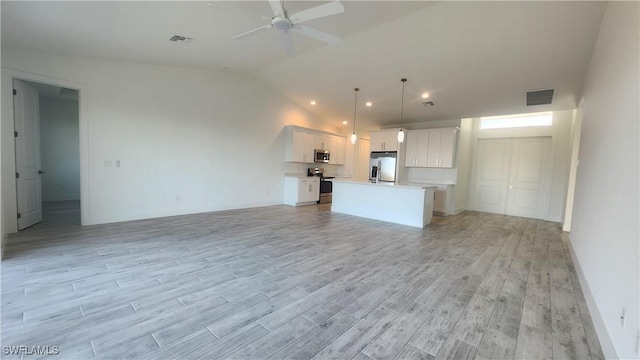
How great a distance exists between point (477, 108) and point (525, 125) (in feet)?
6.41

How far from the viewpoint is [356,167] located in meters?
10.1

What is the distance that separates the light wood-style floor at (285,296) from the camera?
178 cm

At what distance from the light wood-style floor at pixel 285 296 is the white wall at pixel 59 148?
12.7ft

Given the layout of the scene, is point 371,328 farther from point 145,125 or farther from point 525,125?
point 525,125

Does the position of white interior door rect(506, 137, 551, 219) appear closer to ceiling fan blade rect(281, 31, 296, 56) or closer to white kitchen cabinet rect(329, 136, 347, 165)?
white kitchen cabinet rect(329, 136, 347, 165)

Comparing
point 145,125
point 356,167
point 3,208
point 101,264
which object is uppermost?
point 145,125

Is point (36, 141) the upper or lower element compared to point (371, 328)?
upper

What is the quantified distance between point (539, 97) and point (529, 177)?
2.59 metres

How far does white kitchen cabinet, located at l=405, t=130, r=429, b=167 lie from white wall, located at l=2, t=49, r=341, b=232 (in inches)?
154

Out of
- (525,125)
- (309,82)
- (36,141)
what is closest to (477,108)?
(525,125)

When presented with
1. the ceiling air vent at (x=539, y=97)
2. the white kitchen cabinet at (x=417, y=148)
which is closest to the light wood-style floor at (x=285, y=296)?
the ceiling air vent at (x=539, y=97)

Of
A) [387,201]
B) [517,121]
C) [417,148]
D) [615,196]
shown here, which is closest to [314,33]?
[615,196]

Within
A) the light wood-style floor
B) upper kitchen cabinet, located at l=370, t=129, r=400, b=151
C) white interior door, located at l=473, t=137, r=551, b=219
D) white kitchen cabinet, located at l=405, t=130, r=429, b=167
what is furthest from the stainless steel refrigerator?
the light wood-style floor

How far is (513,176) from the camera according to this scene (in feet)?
24.0
